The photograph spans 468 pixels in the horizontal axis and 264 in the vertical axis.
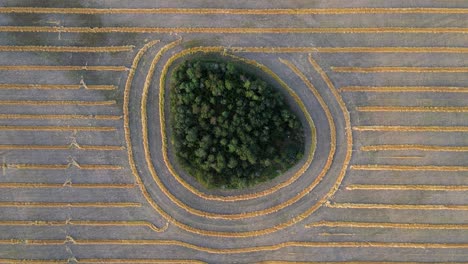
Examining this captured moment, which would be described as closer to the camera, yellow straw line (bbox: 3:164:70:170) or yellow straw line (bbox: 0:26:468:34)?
yellow straw line (bbox: 0:26:468:34)

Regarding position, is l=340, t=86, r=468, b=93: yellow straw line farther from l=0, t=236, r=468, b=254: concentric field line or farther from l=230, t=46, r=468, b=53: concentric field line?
l=0, t=236, r=468, b=254: concentric field line

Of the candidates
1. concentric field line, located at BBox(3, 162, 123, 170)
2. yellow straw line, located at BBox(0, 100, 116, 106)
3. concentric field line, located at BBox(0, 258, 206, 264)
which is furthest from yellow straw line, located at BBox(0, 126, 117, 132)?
concentric field line, located at BBox(0, 258, 206, 264)

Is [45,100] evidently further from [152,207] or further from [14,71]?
[152,207]

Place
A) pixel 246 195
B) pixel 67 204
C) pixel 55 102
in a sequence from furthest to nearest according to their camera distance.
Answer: pixel 67 204 → pixel 55 102 → pixel 246 195

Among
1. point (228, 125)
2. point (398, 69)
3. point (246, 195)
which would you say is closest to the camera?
point (228, 125)

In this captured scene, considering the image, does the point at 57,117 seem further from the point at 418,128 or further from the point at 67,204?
the point at 418,128

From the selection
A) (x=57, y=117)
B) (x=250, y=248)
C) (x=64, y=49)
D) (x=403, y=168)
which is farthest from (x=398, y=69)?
(x=57, y=117)

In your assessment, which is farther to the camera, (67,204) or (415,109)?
(67,204)
